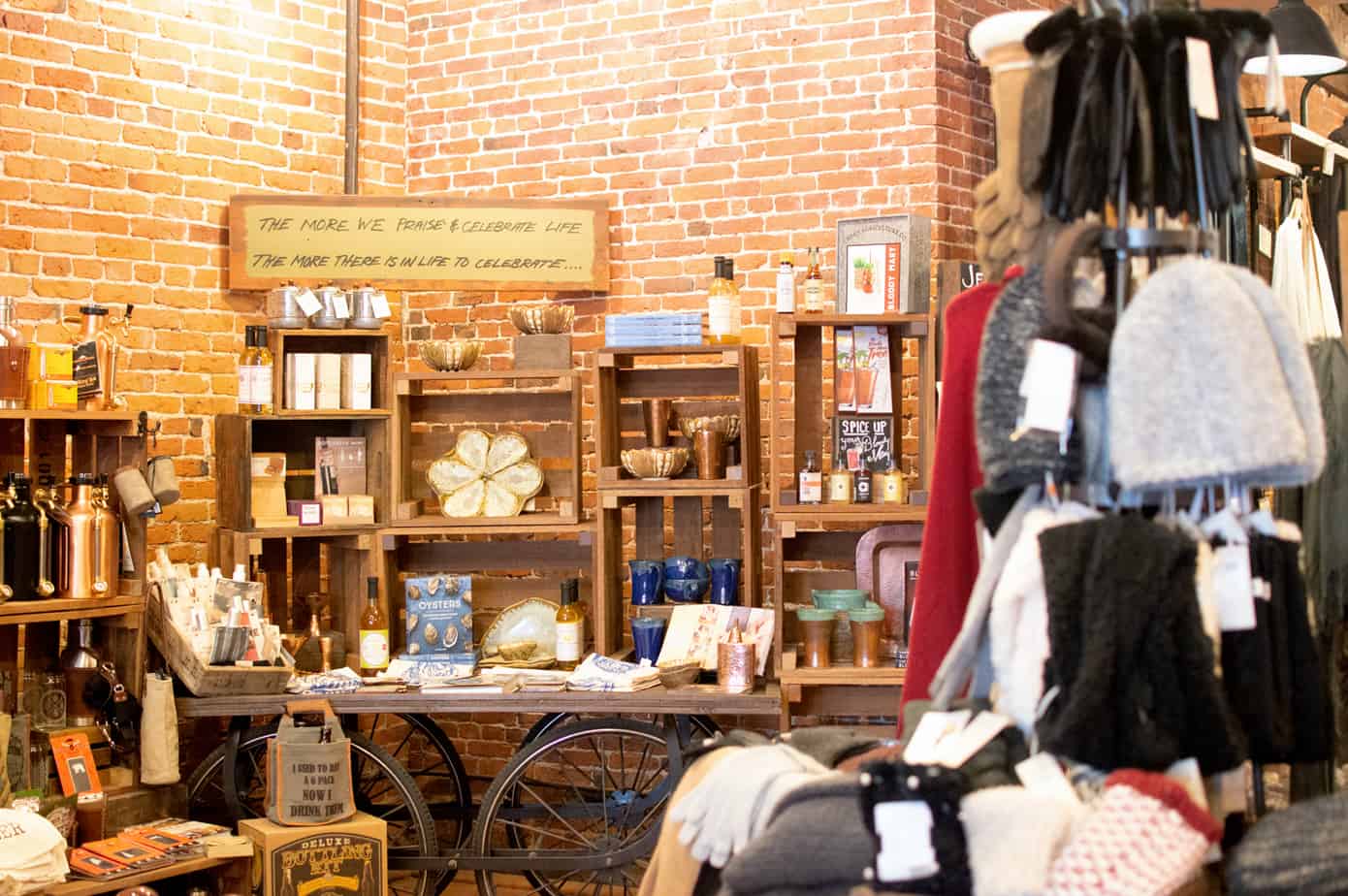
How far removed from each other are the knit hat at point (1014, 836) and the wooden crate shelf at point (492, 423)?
11.4 ft

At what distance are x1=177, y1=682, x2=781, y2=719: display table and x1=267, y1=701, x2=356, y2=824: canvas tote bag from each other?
264 mm

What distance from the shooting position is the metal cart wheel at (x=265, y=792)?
4.77 meters

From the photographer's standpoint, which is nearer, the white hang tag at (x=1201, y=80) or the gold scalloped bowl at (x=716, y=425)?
the white hang tag at (x=1201, y=80)

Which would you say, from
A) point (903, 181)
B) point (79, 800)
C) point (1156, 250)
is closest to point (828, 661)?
point (903, 181)

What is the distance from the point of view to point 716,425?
508 centimetres

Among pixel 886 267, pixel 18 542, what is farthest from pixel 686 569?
pixel 18 542

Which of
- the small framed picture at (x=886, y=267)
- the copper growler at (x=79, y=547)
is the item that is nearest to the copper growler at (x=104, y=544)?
the copper growler at (x=79, y=547)

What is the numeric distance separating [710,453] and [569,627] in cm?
80

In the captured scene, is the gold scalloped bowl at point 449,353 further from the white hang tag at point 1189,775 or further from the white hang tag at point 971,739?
the white hang tag at point 1189,775

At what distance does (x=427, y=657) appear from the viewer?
5.08m

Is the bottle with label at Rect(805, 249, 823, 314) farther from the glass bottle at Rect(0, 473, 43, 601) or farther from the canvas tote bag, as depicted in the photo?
the glass bottle at Rect(0, 473, 43, 601)

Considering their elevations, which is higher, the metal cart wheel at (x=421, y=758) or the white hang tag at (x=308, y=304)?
the white hang tag at (x=308, y=304)

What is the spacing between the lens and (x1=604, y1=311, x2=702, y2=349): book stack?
5.00 metres

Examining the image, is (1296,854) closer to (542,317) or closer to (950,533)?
(950,533)
